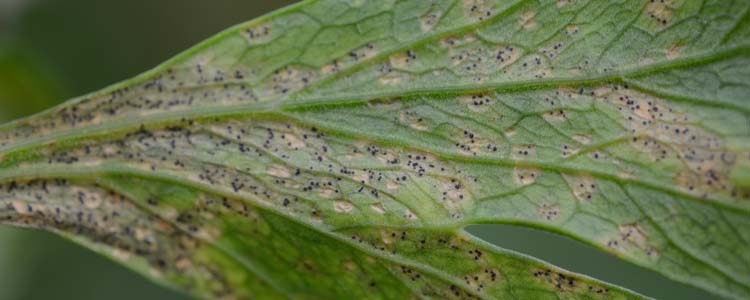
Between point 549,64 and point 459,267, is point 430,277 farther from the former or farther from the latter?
point 549,64

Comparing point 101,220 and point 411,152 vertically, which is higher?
point 411,152

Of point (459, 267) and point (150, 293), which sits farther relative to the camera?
point (150, 293)

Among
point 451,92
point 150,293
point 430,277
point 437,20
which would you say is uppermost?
point 437,20

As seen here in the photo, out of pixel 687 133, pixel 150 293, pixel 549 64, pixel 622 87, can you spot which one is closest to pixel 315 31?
pixel 549 64

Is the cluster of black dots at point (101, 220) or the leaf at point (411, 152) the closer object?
the leaf at point (411, 152)

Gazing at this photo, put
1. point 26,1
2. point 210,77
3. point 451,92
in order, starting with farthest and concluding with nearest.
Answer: point 26,1 → point 210,77 → point 451,92

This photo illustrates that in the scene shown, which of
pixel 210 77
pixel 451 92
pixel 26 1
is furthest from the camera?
Answer: pixel 26 1

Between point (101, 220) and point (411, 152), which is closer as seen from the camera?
point (411, 152)

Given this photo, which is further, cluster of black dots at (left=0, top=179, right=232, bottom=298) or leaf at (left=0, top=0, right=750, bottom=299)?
cluster of black dots at (left=0, top=179, right=232, bottom=298)
